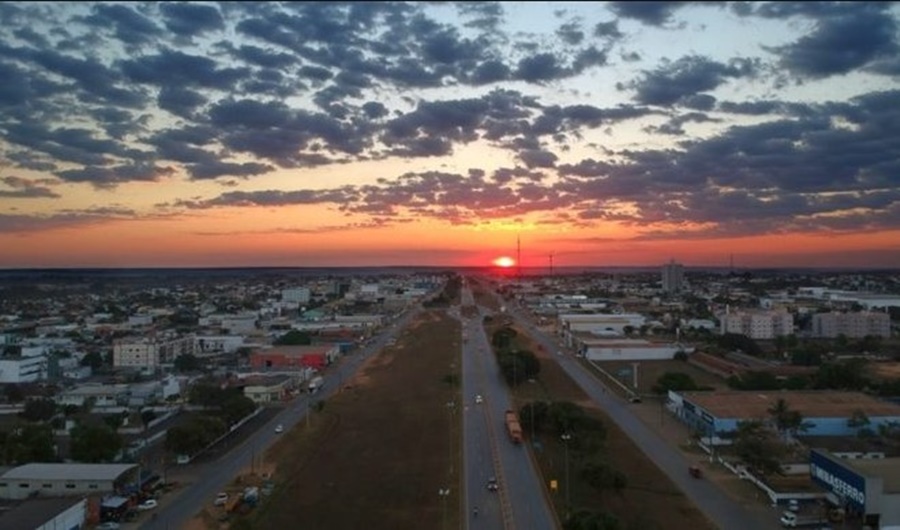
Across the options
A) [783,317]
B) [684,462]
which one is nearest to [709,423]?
[684,462]

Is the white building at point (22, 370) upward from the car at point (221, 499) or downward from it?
upward

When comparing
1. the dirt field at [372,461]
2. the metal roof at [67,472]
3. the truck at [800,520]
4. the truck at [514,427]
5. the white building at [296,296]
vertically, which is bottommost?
the dirt field at [372,461]

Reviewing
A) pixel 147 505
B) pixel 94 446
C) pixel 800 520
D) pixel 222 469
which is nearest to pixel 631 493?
pixel 800 520

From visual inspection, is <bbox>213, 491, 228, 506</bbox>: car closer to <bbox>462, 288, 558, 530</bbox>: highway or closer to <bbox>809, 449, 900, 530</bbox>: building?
<bbox>462, 288, 558, 530</bbox>: highway

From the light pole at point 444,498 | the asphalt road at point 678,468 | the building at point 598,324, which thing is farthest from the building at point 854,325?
the light pole at point 444,498

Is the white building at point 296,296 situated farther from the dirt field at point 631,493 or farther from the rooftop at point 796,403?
the dirt field at point 631,493

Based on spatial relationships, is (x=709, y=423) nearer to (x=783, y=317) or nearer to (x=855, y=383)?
(x=855, y=383)

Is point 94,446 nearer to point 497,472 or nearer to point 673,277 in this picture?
point 497,472

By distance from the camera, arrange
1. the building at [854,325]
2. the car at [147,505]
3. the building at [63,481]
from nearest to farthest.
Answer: the car at [147,505]
the building at [63,481]
the building at [854,325]
